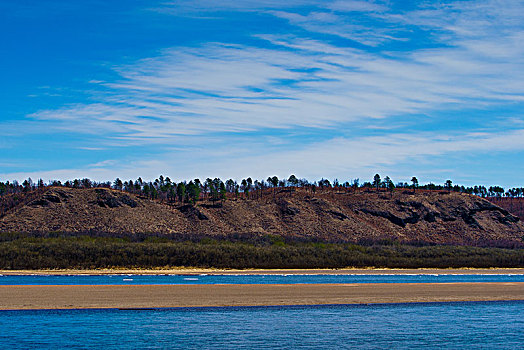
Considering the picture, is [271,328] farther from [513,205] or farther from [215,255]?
[513,205]

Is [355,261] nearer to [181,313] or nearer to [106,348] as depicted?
[181,313]

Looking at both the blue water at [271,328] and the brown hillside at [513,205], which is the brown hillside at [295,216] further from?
the blue water at [271,328]

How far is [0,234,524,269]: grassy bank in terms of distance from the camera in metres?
63.7

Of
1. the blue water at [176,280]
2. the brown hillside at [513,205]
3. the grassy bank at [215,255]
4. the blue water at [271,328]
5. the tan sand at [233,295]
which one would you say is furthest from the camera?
the brown hillside at [513,205]

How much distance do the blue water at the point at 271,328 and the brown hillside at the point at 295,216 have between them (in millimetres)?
70457

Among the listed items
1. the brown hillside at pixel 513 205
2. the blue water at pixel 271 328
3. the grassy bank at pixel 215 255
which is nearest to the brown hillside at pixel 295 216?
the grassy bank at pixel 215 255

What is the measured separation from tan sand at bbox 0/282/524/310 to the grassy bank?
2108 cm

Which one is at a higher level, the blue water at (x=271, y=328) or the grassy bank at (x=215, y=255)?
the grassy bank at (x=215, y=255)

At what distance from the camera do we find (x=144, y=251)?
6750cm

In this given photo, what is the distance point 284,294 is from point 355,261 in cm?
3360

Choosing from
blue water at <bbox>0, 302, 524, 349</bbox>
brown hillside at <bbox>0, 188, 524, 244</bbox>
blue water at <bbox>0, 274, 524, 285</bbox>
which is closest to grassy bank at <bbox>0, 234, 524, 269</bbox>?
blue water at <bbox>0, 274, 524, 285</bbox>

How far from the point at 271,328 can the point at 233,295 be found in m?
11.8

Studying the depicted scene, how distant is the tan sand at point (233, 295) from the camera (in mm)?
35938

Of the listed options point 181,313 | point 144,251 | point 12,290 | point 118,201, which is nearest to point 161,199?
point 118,201
